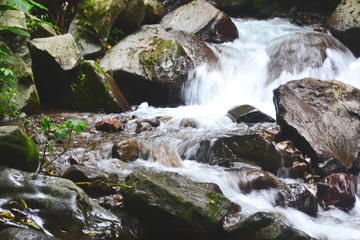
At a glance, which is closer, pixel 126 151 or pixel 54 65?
pixel 126 151

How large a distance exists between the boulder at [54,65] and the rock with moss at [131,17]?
2.54 meters

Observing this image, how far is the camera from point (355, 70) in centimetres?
977

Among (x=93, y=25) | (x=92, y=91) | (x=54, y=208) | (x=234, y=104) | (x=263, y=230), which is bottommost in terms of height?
(x=234, y=104)

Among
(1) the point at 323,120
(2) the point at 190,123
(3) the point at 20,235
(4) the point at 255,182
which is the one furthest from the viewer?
(2) the point at 190,123

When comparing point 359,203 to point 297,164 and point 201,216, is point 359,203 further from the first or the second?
point 201,216

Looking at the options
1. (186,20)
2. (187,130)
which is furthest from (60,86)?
(186,20)

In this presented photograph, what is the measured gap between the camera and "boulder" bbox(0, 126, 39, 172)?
10.1 feet

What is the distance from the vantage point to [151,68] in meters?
8.40

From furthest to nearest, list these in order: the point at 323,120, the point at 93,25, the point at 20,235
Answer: the point at 93,25
the point at 323,120
the point at 20,235

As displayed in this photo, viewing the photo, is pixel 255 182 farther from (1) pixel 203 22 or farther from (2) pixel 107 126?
(1) pixel 203 22

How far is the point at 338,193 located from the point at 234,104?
4.14 m

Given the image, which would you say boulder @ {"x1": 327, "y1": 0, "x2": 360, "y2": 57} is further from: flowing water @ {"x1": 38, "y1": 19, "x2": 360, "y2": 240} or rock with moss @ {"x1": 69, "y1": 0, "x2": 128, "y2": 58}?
rock with moss @ {"x1": 69, "y1": 0, "x2": 128, "y2": 58}

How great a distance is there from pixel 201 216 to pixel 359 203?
313 centimetres

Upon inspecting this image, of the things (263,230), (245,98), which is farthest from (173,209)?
(245,98)
